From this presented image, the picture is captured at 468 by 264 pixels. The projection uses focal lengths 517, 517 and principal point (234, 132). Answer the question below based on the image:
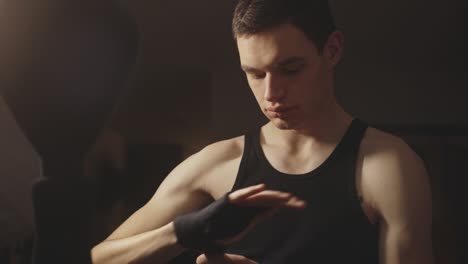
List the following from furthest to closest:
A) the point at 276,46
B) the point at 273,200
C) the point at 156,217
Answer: the point at 156,217 < the point at 276,46 < the point at 273,200

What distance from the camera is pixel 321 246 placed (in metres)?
0.75

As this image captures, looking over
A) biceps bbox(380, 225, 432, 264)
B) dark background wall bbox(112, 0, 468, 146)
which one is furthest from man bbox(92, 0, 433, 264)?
dark background wall bbox(112, 0, 468, 146)

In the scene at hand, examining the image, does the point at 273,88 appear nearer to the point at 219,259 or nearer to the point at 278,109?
the point at 278,109

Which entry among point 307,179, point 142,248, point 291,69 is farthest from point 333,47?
point 142,248

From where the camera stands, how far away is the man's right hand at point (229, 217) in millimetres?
643

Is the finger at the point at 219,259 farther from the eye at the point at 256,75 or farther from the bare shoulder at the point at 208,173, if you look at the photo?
the eye at the point at 256,75

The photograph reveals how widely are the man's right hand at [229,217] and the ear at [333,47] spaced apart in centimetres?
26

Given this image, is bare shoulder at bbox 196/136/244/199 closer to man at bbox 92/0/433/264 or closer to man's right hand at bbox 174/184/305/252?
man at bbox 92/0/433/264

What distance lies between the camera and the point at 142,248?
797 mm

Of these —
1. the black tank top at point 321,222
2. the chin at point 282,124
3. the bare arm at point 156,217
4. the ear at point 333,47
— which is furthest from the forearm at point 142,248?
the ear at point 333,47

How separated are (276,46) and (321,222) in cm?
26

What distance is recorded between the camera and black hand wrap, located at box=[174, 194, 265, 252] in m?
0.68

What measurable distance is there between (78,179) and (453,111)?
66cm

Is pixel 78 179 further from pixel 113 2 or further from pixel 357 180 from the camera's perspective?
pixel 357 180
